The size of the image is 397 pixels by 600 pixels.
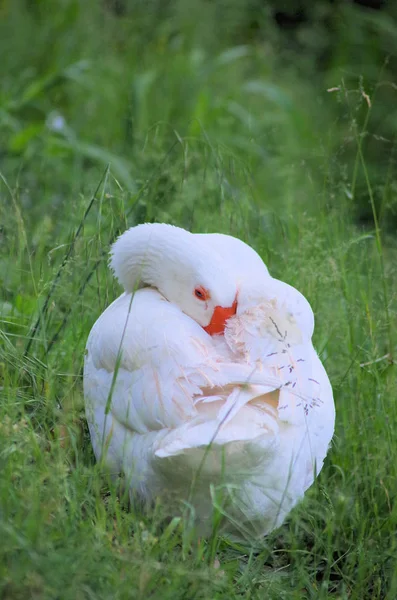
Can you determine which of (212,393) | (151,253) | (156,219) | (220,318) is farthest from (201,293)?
(156,219)

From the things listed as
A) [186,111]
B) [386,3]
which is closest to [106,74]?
[186,111]

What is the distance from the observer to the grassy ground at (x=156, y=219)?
216 centimetres

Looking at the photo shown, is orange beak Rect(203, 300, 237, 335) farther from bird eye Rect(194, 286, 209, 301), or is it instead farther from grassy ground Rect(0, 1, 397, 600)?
grassy ground Rect(0, 1, 397, 600)

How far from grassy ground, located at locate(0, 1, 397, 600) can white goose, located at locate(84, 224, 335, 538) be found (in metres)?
0.10

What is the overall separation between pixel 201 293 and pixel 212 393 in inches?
17.5

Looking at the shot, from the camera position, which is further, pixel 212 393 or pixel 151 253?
pixel 151 253

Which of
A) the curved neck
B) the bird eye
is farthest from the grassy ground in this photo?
the bird eye

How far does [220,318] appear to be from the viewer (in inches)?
111

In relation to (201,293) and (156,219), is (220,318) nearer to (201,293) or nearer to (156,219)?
(201,293)

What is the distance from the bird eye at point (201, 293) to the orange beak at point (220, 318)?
6 centimetres

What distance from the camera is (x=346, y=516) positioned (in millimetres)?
2785

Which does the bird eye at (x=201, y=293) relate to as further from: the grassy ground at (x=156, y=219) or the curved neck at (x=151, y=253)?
the grassy ground at (x=156, y=219)

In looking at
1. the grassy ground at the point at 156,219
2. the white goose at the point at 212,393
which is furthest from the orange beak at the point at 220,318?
the grassy ground at the point at 156,219

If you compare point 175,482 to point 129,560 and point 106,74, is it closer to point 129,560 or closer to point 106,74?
point 129,560
